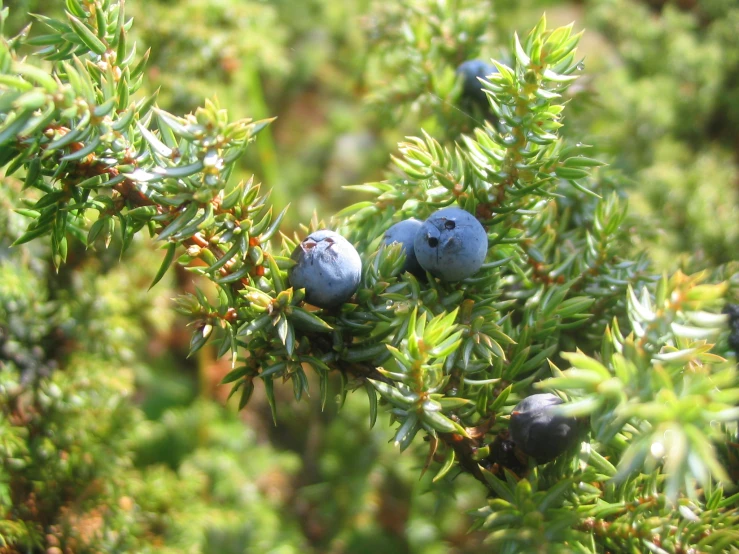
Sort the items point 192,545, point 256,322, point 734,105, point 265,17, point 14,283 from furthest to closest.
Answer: point 734,105 → point 265,17 → point 192,545 → point 14,283 → point 256,322

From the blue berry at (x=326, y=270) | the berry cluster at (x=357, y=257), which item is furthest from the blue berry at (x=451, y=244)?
the blue berry at (x=326, y=270)

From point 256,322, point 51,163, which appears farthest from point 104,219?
point 256,322

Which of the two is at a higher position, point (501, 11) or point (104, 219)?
point (501, 11)

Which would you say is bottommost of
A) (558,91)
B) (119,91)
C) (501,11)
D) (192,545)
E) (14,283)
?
(192,545)

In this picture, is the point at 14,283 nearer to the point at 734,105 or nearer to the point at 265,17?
the point at 265,17

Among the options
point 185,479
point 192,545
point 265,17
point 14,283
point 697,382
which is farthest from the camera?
point 265,17

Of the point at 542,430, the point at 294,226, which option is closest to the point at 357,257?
the point at 542,430

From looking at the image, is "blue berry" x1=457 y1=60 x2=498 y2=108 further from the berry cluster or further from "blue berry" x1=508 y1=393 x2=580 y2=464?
"blue berry" x1=508 y1=393 x2=580 y2=464
